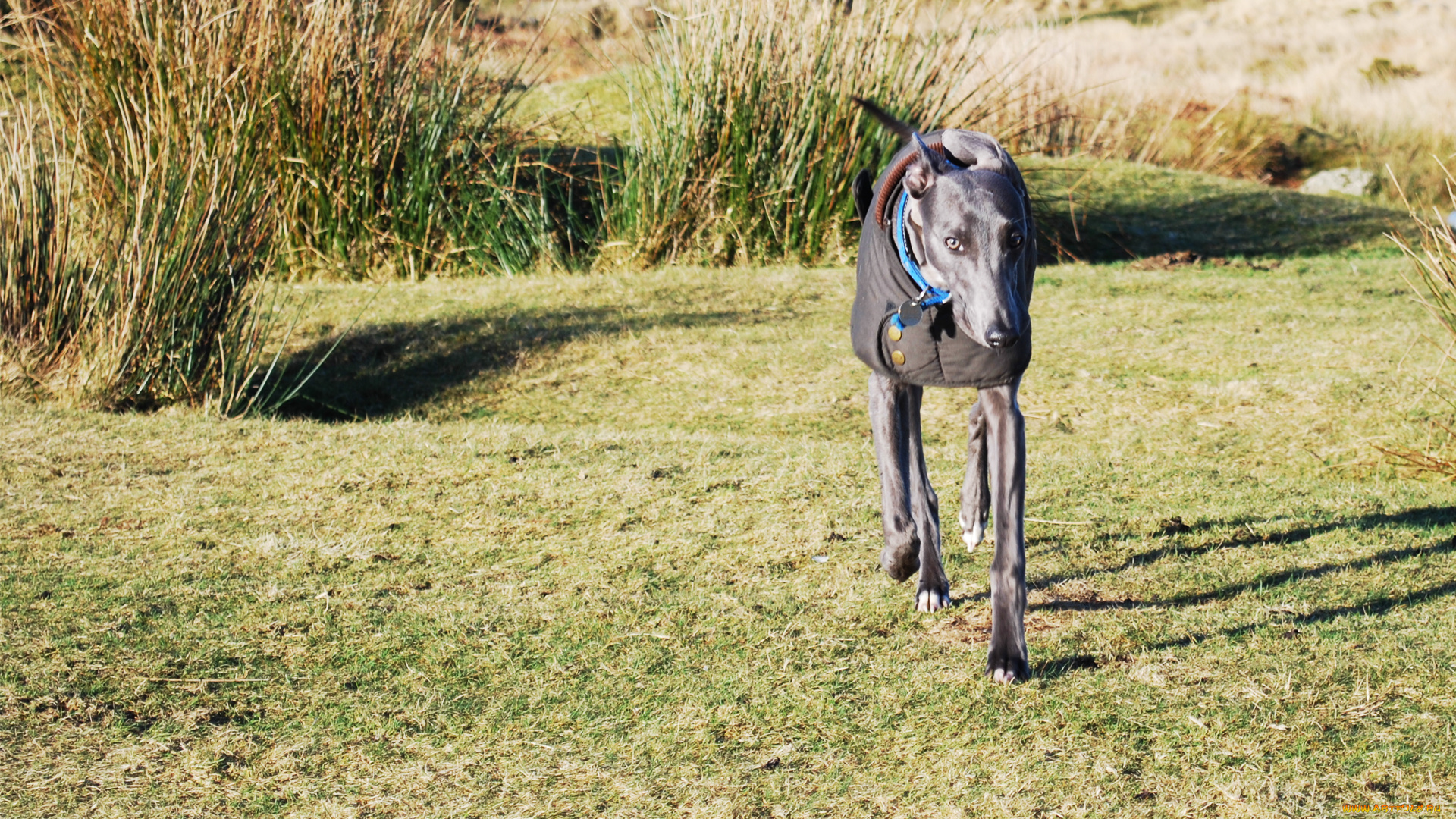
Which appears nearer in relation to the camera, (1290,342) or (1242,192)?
(1290,342)

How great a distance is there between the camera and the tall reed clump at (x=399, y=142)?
827cm

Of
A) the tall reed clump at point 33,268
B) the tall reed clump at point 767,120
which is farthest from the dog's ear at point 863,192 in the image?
the tall reed clump at point 767,120

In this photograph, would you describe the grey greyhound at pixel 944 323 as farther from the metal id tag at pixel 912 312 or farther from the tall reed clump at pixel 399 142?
the tall reed clump at pixel 399 142

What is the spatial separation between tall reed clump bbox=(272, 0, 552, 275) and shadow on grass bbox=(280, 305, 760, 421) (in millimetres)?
1324

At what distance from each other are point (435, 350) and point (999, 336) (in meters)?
5.00

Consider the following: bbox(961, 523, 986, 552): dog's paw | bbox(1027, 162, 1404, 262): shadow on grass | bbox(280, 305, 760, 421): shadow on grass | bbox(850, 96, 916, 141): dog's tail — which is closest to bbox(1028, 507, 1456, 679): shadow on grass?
bbox(961, 523, 986, 552): dog's paw

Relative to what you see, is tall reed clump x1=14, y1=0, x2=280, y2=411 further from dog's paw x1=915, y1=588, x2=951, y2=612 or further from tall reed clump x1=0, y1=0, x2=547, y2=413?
dog's paw x1=915, y1=588, x2=951, y2=612

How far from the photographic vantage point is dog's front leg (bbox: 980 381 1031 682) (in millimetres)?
3246

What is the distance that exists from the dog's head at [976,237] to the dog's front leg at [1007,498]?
0.92 feet

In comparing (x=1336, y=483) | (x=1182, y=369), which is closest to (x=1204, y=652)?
(x=1336, y=483)

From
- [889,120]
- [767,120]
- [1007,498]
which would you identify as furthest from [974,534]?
[767,120]

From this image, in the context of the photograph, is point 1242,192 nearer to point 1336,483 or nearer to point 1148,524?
point 1336,483

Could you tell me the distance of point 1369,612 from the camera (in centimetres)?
382

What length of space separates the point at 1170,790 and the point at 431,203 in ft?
23.4
